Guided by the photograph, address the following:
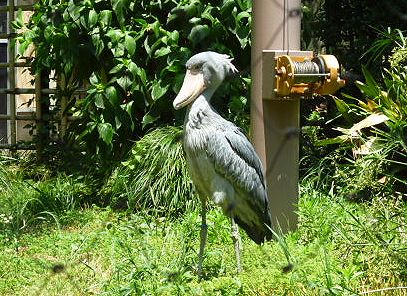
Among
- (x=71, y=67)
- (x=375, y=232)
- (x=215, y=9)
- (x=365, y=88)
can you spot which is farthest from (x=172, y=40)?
(x=375, y=232)

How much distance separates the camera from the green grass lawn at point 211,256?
8.03 feet

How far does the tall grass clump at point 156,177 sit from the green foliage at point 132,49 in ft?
0.59

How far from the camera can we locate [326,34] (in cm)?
481

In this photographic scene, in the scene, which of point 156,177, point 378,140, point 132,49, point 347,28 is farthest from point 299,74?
point 347,28

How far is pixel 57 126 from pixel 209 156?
3.21m

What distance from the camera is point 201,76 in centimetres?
269

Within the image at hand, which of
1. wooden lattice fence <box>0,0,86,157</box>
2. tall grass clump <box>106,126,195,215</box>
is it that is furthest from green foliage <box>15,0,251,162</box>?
wooden lattice fence <box>0,0,86,157</box>

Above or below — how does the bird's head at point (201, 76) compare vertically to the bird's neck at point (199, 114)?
above

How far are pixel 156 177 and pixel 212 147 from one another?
126 cm

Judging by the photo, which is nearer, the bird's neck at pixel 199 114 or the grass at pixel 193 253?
the grass at pixel 193 253

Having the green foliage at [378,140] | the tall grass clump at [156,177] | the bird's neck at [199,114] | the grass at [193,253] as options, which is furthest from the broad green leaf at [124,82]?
the bird's neck at [199,114]

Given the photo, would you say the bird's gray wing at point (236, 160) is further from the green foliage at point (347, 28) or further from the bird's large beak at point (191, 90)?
the green foliage at point (347, 28)

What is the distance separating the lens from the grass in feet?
8.04

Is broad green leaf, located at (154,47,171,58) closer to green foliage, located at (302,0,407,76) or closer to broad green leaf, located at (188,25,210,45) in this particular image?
broad green leaf, located at (188,25,210,45)
